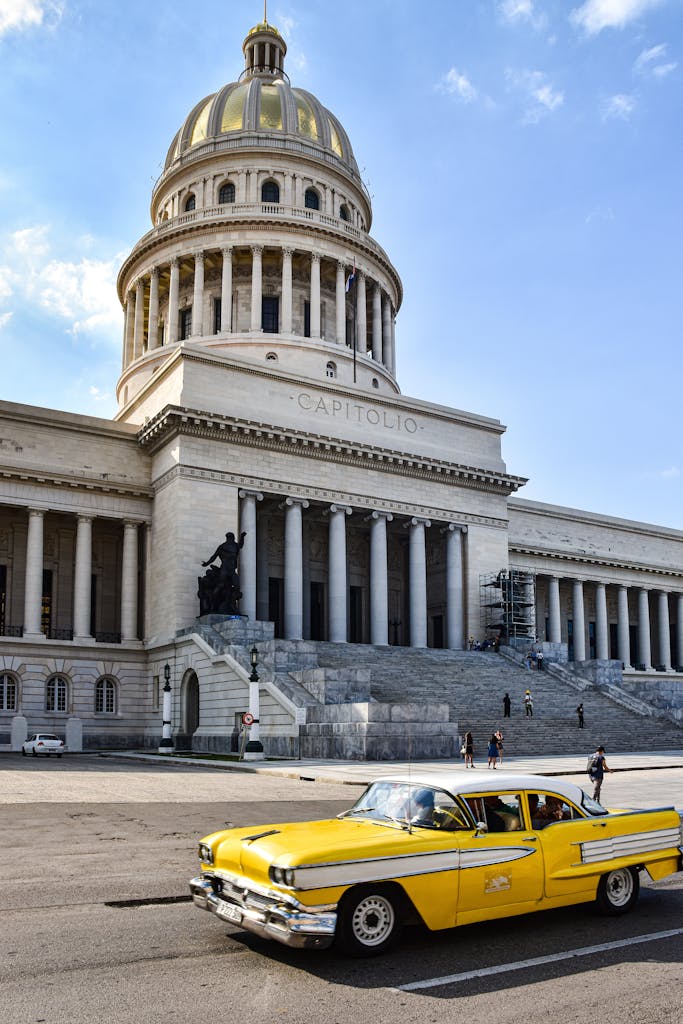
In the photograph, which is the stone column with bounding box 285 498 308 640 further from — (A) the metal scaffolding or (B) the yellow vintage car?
(B) the yellow vintage car

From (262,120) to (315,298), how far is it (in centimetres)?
1676

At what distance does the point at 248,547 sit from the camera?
4872 cm

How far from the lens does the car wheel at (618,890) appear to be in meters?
9.99


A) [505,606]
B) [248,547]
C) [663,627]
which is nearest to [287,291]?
[248,547]

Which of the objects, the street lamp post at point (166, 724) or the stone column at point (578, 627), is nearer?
the street lamp post at point (166, 724)

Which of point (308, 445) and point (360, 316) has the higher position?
point (360, 316)

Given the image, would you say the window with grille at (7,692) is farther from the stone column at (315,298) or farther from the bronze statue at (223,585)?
the stone column at (315,298)

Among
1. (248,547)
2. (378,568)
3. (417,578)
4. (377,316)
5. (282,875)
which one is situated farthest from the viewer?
(377,316)

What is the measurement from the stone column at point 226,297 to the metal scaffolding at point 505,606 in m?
24.4

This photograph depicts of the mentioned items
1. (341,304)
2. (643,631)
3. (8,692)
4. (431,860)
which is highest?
(341,304)

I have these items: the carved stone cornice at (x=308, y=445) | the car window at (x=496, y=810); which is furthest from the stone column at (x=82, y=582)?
the car window at (x=496, y=810)

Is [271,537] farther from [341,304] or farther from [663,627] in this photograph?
[663,627]

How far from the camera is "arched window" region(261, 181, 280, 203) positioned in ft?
233

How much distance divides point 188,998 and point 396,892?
2.09 m
